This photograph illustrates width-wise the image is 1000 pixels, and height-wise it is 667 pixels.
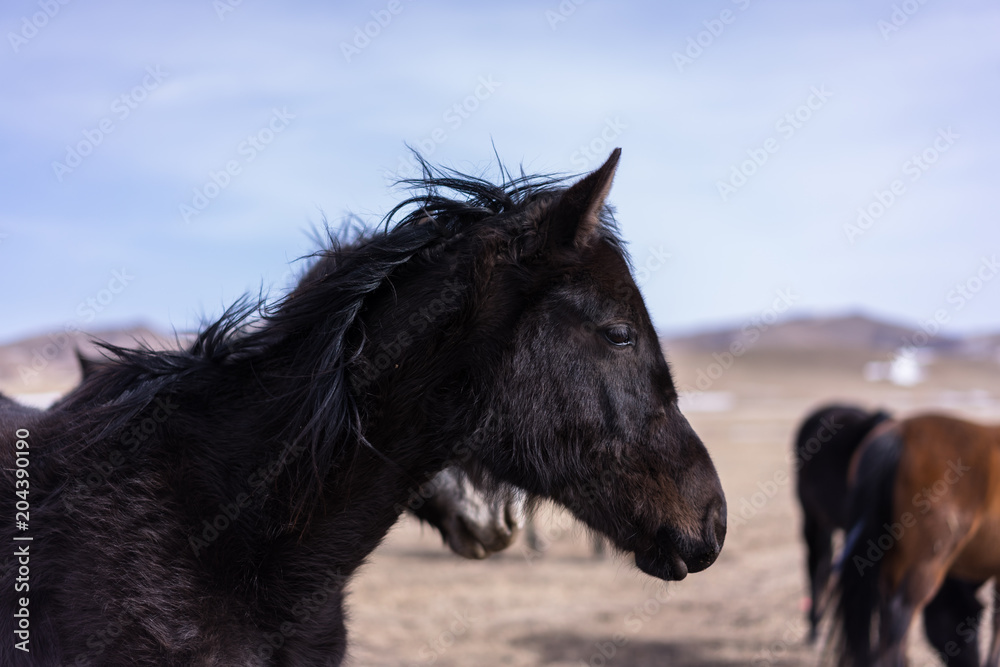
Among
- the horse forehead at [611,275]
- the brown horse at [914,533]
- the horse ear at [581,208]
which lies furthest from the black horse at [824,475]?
the horse ear at [581,208]

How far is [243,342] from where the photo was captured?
255cm

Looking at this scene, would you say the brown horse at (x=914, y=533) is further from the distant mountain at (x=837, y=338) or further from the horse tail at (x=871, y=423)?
the distant mountain at (x=837, y=338)

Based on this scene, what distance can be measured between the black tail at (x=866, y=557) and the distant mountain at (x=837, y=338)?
82.1 meters

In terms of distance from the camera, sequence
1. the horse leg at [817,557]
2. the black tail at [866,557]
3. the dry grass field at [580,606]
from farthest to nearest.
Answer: the horse leg at [817,557] → the dry grass field at [580,606] → the black tail at [866,557]

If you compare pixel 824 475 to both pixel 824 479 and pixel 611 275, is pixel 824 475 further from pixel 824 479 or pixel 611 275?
pixel 611 275

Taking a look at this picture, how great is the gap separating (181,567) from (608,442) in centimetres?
136

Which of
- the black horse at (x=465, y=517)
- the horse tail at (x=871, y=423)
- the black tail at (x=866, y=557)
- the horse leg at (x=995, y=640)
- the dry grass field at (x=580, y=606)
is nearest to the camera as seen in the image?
the black horse at (x=465, y=517)

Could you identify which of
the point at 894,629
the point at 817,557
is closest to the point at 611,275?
the point at 894,629

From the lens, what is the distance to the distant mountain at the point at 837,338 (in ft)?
293

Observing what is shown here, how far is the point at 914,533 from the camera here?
220 inches

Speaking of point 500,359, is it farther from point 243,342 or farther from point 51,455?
point 51,455

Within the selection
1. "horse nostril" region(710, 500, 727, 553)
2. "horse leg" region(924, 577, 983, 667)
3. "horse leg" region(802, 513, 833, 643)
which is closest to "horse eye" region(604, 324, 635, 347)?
"horse nostril" region(710, 500, 727, 553)

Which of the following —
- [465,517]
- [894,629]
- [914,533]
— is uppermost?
[465,517]

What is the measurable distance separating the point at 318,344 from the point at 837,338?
114549 mm
